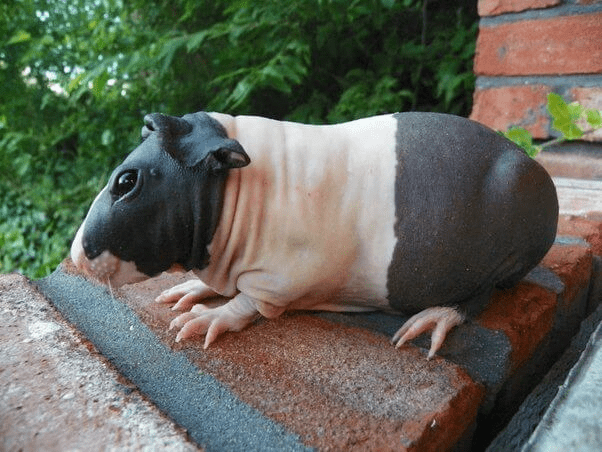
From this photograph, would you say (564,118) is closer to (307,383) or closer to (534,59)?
(534,59)

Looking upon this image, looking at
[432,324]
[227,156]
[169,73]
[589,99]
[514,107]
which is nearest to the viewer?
[227,156]

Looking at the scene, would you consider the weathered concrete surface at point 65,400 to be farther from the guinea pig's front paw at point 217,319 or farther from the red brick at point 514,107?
the red brick at point 514,107

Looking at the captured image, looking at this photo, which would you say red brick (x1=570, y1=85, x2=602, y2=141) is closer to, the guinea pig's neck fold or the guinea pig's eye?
the guinea pig's neck fold

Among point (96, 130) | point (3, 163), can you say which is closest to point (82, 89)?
point (96, 130)

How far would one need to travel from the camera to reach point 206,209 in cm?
80

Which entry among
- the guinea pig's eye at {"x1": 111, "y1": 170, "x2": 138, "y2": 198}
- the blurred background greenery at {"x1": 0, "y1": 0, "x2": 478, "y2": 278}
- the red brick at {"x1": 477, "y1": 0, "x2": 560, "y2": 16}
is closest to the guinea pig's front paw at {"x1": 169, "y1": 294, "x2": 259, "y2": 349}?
the guinea pig's eye at {"x1": 111, "y1": 170, "x2": 138, "y2": 198}

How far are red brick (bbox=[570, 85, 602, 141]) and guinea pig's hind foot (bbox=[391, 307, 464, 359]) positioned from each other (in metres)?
0.94

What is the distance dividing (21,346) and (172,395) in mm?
261

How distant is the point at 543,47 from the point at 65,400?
152 cm

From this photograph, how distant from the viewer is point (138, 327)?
0.92 m

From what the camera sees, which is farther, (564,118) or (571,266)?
(564,118)

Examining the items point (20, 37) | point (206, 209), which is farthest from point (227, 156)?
point (20, 37)

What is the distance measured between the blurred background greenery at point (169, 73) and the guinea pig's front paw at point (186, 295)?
3.29 ft

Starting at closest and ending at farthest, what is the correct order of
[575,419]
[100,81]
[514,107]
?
1. [575,419]
2. [514,107]
3. [100,81]
